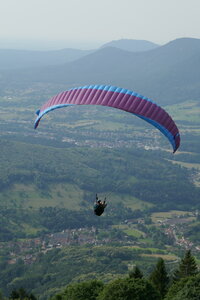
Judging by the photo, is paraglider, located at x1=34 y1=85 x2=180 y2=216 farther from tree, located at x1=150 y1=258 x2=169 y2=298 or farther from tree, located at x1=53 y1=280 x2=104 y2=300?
tree, located at x1=150 y1=258 x2=169 y2=298

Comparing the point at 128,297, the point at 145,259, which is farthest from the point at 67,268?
the point at 128,297

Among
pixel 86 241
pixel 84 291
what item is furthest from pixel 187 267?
pixel 86 241

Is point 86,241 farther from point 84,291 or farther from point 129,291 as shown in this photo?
point 129,291

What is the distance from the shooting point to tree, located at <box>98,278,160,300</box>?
123 ft

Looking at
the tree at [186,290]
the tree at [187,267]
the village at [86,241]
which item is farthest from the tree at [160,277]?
the village at [86,241]

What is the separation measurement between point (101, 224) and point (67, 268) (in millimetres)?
42091

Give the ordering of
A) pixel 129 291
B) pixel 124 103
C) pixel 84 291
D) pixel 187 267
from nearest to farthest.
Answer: pixel 124 103 → pixel 129 291 → pixel 84 291 → pixel 187 267

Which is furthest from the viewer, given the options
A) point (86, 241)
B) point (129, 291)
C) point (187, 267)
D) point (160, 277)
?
point (86, 241)

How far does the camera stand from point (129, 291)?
1494 inches

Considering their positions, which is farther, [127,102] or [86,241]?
[86,241]

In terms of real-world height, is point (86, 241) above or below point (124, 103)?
below

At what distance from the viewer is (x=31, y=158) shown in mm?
179625

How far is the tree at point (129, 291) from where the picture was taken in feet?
123

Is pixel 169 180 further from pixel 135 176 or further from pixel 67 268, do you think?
pixel 67 268
